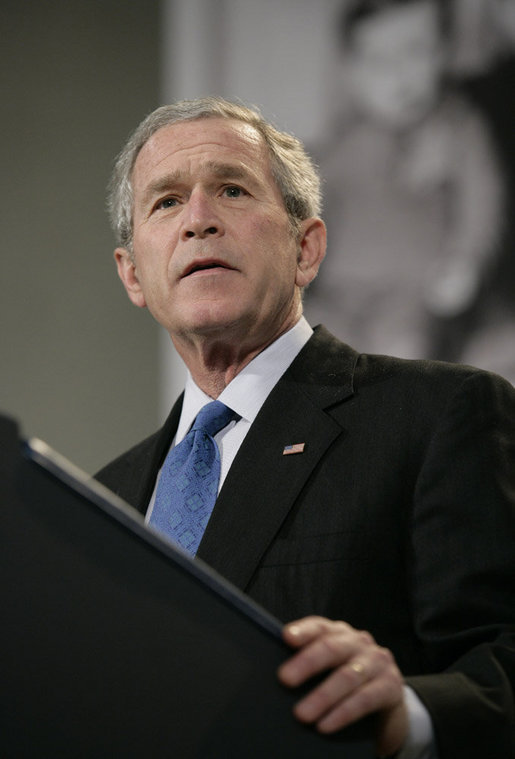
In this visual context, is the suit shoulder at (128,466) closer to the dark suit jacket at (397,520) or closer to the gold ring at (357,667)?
the dark suit jacket at (397,520)

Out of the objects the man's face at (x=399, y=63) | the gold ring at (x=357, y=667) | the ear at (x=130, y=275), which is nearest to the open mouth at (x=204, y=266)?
the ear at (x=130, y=275)

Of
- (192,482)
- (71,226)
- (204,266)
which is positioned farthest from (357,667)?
(71,226)

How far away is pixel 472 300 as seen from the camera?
2693 millimetres

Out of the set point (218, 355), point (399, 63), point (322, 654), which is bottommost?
point (322, 654)

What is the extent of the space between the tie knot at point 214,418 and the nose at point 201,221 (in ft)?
1.08

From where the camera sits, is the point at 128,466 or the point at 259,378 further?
the point at 128,466

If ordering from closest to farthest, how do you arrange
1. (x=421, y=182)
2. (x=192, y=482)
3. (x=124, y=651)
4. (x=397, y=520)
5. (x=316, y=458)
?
(x=124, y=651) < (x=397, y=520) < (x=316, y=458) < (x=192, y=482) < (x=421, y=182)

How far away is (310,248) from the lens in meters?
2.13

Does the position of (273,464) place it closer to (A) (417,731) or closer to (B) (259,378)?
(B) (259,378)

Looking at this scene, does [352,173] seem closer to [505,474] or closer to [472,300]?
[472,300]

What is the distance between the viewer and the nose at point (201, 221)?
1848mm

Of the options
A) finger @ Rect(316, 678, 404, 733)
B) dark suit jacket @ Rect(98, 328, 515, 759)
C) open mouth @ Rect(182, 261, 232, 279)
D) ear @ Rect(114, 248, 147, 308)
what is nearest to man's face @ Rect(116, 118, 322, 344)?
open mouth @ Rect(182, 261, 232, 279)

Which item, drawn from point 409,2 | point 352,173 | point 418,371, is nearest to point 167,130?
point 418,371

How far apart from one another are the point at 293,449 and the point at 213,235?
0.49 metres
